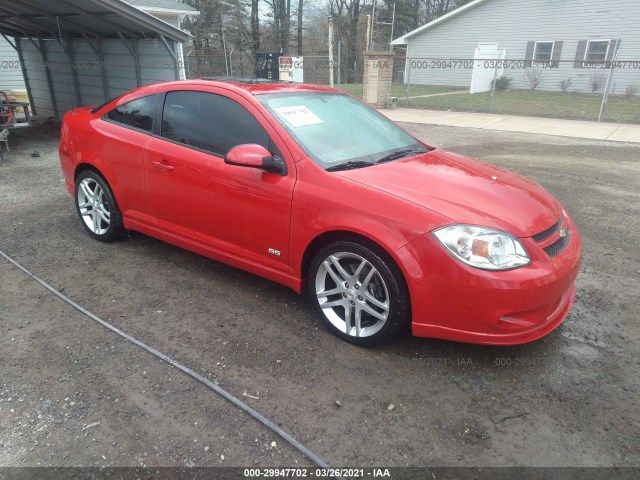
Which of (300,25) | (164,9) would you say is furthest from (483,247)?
(300,25)

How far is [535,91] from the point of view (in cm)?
2420

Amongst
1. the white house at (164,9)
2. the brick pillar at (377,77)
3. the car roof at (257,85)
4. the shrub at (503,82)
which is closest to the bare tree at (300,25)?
the shrub at (503,82)

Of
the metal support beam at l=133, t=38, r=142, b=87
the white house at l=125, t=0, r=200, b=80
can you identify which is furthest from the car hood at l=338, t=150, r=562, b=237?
the white house at l=125, t=0, r=200, b=80

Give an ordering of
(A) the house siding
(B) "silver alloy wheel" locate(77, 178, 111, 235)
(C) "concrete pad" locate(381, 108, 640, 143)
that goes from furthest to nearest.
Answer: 1. (A) the house siding
2. (C) "concrete pad" locate(381, 108, 640, 143)
3. (B) "silver alloy wheel" locate(77, 178, 111, 235)

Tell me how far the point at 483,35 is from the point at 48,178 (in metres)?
25.0

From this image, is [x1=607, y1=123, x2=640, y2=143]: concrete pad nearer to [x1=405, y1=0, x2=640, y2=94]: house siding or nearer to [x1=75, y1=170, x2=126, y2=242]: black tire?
[x1=405, y1=0, x2=640, y2=94]: house siding

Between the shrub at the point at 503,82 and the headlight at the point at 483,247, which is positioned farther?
the shrub at the point at 503,82

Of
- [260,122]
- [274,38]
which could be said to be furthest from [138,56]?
[274,38]

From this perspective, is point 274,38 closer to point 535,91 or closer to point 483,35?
point 483,35

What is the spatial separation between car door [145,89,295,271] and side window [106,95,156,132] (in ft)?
0.54

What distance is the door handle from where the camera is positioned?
12.1ft

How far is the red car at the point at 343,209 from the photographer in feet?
8.50

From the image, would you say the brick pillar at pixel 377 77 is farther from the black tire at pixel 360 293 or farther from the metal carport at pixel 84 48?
the black tire at pixel 360 293

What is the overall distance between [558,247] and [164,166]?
290 cm
